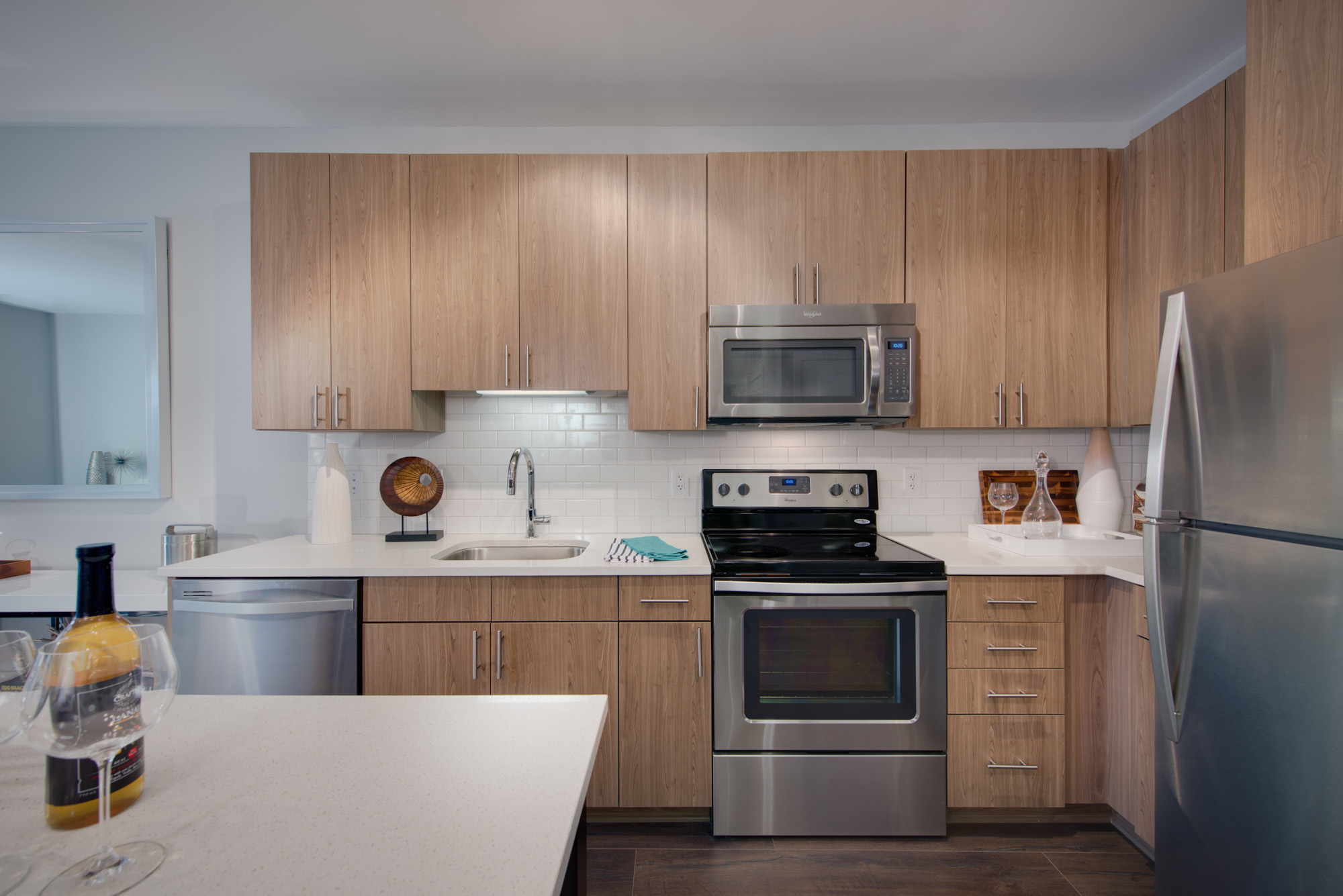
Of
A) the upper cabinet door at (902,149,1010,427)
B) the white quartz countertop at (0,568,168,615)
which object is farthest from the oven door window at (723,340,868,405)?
the white quartz countertop at (0,568,168,615)

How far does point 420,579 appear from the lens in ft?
6.60

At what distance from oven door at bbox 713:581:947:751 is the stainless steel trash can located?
218cm

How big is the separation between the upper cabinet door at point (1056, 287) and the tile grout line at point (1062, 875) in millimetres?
1439

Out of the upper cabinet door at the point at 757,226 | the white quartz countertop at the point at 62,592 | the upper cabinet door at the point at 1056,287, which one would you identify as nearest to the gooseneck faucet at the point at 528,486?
the upper cabinet door at the point at 757,226

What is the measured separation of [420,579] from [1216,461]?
2.10 m

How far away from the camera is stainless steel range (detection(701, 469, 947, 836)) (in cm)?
195

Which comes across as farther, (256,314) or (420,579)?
(256,314)

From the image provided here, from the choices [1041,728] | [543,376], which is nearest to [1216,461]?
[1041,728]

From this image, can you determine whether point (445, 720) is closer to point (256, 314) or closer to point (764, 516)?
point (764, 516)

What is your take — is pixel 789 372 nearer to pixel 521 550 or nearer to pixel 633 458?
A: pixel 633 458

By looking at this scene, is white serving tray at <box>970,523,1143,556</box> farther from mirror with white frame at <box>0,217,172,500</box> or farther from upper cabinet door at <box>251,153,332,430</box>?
mirror with white frame at <box>0,217,172,500</box>

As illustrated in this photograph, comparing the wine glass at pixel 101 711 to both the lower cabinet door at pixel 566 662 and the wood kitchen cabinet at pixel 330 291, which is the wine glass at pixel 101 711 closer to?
the lower cabinet door at pixel 566 662

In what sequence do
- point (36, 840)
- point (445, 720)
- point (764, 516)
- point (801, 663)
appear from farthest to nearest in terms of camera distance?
point (764, 516) < point (801, 663) < point (445, 720) < point (36, 840)

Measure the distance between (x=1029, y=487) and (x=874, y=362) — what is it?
99cm
